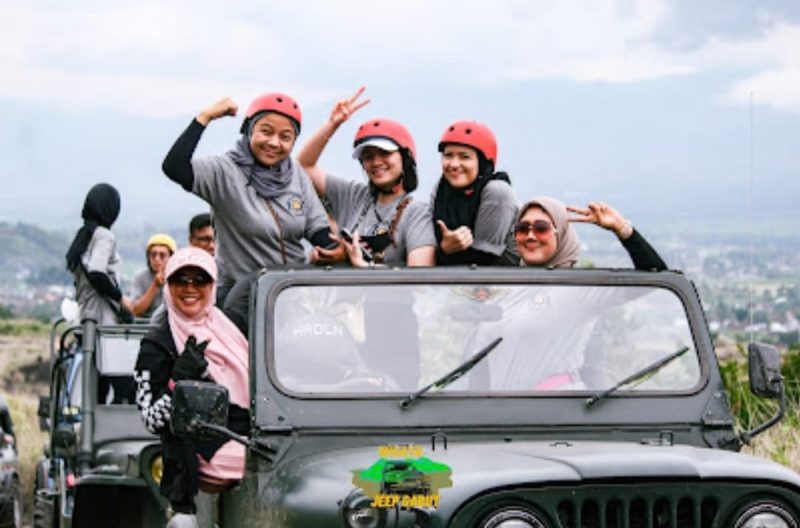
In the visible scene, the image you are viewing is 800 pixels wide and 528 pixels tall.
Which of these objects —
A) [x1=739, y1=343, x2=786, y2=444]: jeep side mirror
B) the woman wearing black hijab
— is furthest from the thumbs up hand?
the woman wearing black hijab

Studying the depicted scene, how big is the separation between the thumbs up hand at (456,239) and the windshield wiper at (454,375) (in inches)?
32.1

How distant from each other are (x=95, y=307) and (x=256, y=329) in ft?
23.3

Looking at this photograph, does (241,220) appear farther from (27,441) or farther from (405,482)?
(27,441)

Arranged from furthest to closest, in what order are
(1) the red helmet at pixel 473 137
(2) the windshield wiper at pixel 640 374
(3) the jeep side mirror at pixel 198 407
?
1. (1) the red helmet at pixel 473 137
2. (2) the windshield wiper at pixel 640 374
3. (3) the jeep side mirror at pixel 198 407

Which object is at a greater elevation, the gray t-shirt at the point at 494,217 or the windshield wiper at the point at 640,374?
the gray t-shirt at the point at 494,217

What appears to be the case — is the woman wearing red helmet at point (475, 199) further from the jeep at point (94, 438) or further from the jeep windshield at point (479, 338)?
the jeep at point (94, 438)

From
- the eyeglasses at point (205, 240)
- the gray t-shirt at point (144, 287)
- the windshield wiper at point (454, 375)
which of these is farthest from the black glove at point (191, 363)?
the gray t-shirt at point (144, 287)

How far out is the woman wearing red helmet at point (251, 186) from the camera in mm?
8500

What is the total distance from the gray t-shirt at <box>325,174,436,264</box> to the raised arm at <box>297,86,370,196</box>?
16 centimetres

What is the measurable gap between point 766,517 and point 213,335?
2.14 m

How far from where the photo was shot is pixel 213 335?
742 centimetres

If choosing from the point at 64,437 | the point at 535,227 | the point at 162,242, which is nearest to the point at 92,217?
the point at 162,242

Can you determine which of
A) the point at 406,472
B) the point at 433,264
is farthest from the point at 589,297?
the point at 406,472

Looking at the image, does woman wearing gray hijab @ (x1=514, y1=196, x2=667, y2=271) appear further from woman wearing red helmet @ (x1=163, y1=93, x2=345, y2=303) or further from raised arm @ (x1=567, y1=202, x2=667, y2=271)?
woman wearing red helmet @ (x1=163, y1=93, x2=345, y2=303)
